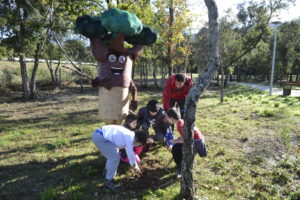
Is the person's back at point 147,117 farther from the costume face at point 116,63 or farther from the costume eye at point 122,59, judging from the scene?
the costume eye at point 122,59

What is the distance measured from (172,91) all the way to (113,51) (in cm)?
184

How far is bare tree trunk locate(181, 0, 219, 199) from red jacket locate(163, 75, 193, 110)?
2.32 metres

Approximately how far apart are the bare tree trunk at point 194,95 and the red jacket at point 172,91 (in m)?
2.32

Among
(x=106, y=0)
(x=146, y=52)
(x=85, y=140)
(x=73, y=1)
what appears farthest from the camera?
(x=146, y=52)

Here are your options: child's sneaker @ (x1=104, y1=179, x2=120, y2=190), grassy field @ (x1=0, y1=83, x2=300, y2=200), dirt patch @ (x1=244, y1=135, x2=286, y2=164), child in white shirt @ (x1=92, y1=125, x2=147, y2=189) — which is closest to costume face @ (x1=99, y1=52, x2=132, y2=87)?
child in white shirt @ (x1=92, y1=125, x2=147, y2=189)

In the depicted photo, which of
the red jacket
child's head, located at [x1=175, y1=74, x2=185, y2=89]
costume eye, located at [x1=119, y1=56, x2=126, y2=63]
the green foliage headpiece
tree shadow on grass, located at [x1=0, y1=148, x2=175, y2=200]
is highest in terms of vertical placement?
the green foliage headpiece

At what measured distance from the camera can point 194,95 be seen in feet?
8.82

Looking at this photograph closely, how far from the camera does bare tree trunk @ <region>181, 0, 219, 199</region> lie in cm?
258

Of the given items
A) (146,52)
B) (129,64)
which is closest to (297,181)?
(129,64)

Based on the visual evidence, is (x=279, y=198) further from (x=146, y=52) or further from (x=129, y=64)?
(x=146, y=52)

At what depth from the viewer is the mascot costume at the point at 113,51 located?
3793 millimetres

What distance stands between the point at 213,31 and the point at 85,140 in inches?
172

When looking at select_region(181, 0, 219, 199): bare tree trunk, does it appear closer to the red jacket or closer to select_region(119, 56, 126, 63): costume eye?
select_region(119, 56, 126, 63): costume eye

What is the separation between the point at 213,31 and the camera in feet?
8.51
